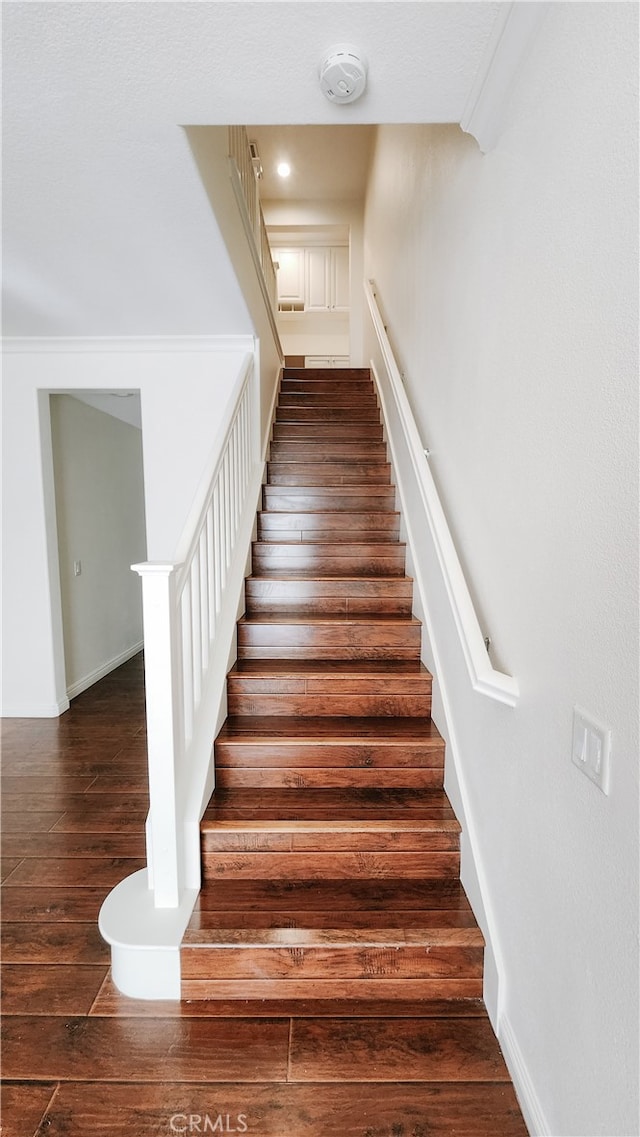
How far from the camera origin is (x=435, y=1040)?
1.55 metres

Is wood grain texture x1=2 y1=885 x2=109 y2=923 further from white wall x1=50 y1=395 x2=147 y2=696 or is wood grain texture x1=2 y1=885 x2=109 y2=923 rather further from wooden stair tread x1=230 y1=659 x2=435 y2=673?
white wall x1=50 y1=395 x2=147 y2=696

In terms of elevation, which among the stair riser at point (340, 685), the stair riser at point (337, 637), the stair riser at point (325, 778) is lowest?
the stair riser at point (325, 778)

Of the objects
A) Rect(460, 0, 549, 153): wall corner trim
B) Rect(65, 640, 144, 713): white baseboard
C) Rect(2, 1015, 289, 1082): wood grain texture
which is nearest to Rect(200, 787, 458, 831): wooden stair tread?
Rect(2, 1015, 289, 1082): wood grain texture

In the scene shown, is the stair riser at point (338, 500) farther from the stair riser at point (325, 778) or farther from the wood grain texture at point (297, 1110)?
the wood grain texture at point (297, 1110)

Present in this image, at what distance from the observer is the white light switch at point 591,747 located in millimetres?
1029

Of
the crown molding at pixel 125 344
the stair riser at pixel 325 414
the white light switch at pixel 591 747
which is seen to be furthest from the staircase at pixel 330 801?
the stair riser at pixel 325 414

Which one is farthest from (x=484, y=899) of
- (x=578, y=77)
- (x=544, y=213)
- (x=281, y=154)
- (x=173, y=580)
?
(x=281, y=154)

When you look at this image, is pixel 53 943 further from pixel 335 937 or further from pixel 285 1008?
pixel 335 937

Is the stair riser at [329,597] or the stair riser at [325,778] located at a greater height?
the stair riser at [329,597]

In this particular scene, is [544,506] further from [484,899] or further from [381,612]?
[381,612]

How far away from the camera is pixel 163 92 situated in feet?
5.49

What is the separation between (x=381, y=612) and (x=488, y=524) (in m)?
1.31

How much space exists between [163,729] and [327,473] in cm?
252

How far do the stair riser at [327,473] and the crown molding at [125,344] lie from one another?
0.80 meters
